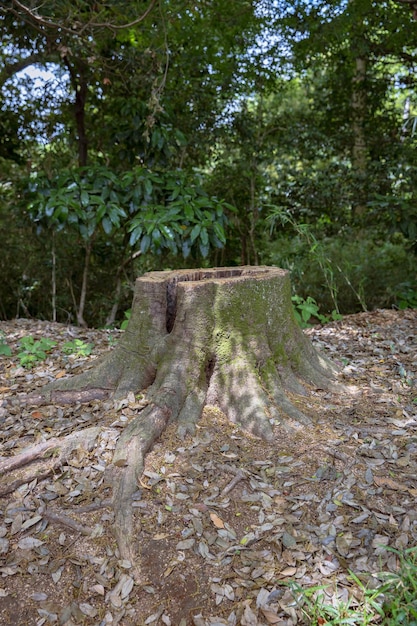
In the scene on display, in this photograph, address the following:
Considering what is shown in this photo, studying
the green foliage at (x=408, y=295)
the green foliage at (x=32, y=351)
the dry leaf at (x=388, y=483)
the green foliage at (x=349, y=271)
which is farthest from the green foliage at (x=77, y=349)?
the green foliage at (x=408, y=295)

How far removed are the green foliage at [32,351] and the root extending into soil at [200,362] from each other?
603 millimetres

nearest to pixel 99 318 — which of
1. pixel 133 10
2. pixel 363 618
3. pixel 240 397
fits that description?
pixel 133 10

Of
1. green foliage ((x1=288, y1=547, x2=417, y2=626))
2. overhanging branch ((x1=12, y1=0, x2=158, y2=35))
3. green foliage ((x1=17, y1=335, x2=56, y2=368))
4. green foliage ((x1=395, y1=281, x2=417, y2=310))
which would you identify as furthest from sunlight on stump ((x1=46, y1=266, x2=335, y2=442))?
green foliage ((x1=395, y1=281, x2=417, y2=310))

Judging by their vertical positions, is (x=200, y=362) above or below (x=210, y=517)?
above

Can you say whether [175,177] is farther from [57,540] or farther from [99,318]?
[57,540]

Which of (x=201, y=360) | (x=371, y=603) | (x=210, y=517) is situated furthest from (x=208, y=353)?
(x=371, y=603)

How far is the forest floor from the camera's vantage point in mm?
1623

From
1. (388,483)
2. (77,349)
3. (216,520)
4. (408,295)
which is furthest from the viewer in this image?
(408,295)

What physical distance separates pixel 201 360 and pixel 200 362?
0.01 meters

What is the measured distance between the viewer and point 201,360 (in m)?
2.47

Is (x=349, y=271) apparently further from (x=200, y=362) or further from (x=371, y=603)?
(x=371, y=603)

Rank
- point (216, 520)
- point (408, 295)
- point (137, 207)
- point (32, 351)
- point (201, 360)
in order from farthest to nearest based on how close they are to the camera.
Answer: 1. point (408, 295)
2. point (137, 207)
3. point (32, 351)
4. point (201, 360)
5. point (216, 520)

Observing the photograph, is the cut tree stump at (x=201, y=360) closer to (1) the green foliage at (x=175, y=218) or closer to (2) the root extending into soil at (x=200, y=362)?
(2) the root extending into soil at (x=200, y=362)

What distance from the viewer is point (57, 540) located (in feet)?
5.95
